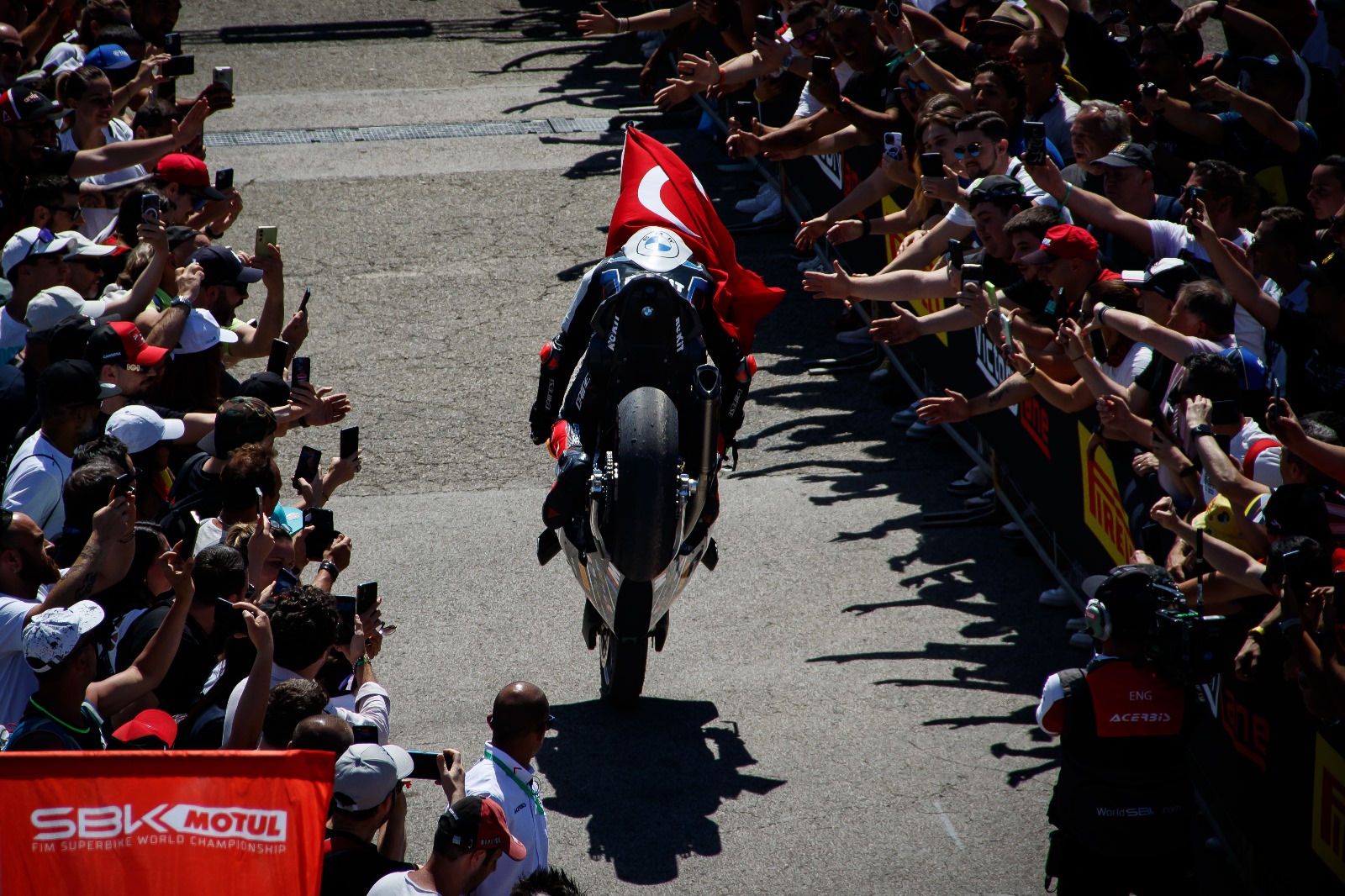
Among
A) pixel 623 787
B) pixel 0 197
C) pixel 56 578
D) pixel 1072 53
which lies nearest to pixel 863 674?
pixel 623 787

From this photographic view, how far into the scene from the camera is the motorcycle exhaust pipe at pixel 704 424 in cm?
622

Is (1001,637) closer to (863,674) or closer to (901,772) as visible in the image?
(863,674)

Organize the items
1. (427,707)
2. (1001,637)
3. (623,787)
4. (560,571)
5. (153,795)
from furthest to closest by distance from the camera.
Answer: (560,571), (1001,637), (427,707), (623,787), (153,795)

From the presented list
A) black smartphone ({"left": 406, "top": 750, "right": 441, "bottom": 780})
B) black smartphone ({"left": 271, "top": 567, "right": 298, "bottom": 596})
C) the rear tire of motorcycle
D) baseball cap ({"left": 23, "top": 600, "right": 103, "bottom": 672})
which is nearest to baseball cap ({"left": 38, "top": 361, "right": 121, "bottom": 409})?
black smartphone ({"left": 271, "top": 567, "right": 298, "bottom": 596})

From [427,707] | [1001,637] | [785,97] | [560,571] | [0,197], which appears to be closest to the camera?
[427,707]

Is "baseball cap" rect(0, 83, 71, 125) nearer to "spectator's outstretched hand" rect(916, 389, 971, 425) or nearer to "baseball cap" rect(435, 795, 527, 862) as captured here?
"spectator's outstretched hand" rect(916, 389, 971, 425)

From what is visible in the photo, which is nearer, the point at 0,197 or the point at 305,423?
the point at 305,423

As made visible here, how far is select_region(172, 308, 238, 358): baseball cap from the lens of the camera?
23.1ft

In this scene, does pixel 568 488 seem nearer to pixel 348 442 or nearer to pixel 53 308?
pixel 348 442

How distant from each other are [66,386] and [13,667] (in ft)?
5.18

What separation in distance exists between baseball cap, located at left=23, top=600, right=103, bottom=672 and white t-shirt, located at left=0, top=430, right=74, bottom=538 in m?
1.47

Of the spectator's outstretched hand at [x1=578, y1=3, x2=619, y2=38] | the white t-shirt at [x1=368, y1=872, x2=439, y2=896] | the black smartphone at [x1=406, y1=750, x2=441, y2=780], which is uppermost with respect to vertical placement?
the spectator's outstretched hand at [x1=578, y1=3, x2=619, y2=38]

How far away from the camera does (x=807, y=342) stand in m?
11.0

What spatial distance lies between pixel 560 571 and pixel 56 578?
134 inches
